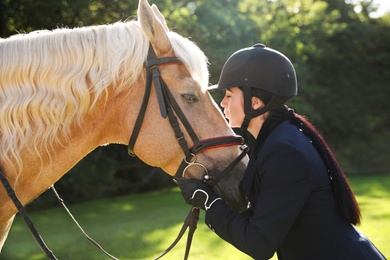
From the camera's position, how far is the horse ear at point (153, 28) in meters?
2.51

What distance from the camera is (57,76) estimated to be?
97.1 inches

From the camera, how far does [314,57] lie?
2227 cm

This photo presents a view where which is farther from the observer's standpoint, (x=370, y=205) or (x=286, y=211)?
(x=370, y=205)

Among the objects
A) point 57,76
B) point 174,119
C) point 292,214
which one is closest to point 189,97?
point 174,119

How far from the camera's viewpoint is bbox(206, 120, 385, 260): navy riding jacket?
2084 mm

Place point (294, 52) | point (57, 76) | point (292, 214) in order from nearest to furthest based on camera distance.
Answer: point (292, 214), point (57, 76), point (294, 52)

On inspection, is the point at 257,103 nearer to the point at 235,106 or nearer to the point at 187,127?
the point at 235,106

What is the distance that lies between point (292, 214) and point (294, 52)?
54.0 ft

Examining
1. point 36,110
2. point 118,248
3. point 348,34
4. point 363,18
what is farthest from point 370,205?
point 363,18

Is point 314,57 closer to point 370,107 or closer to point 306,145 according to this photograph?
point 370,107

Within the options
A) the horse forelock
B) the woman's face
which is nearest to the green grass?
the horse forelock

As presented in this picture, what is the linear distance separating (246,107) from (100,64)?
80 cm

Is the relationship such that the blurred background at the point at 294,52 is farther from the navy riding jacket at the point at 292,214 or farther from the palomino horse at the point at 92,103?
the navy riding jacket at the point at 292,214

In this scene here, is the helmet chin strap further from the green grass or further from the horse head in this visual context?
the green grass
